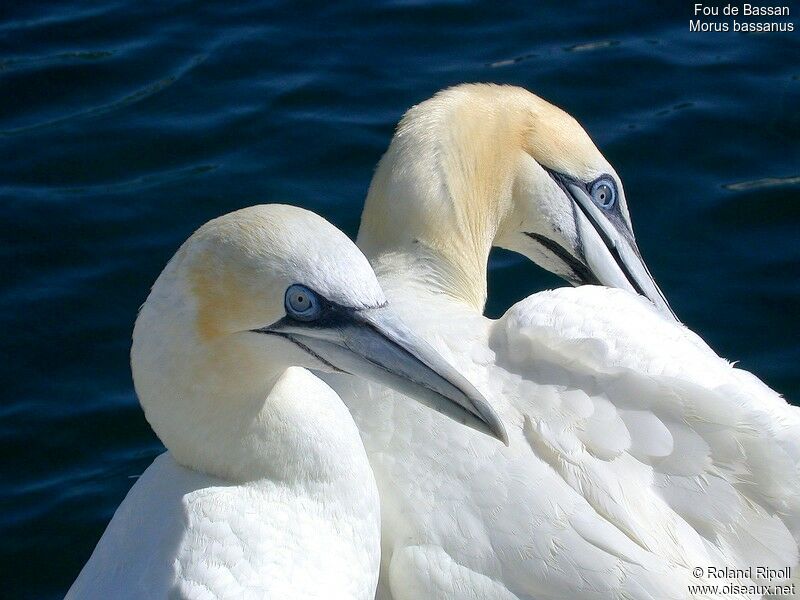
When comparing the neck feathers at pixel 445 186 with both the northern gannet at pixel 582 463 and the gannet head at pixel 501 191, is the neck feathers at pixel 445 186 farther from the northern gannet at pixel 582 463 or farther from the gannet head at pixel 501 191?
the northern gannet at pixel 582 463

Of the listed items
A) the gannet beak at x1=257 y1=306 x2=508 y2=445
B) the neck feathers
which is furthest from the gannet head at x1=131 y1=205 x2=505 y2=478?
the neck feathers

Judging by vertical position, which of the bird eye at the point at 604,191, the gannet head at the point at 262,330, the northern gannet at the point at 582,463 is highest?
the gannet head at the point at 262,330

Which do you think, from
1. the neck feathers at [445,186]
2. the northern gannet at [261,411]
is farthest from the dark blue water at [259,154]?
the northern gannet at [261,411]

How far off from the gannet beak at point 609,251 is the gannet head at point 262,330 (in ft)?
6.00

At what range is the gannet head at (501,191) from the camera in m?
5.11

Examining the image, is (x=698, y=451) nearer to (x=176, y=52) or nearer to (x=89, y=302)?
(x=89, y=302)

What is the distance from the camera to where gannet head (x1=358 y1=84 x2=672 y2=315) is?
5.11m

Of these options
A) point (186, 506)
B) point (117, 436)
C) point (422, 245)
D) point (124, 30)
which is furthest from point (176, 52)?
point (186, 506)

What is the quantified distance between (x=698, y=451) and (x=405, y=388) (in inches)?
38.0

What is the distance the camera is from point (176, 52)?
8.64 meters

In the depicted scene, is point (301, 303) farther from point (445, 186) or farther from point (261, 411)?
point (445, 186)

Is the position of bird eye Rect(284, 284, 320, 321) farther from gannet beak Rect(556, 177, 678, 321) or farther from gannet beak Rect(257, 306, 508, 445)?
gannet beak Rect(556, 177, 678, 321)

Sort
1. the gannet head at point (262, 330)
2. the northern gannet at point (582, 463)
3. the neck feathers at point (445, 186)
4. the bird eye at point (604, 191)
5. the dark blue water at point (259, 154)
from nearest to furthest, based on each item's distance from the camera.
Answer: the gannet head at point (262, 330)
the northern gannet at point (582, 463)
the neck feathers at point (445, 186)
the bird eye at point (604, 191)
the dark blue water at point (259, 154)

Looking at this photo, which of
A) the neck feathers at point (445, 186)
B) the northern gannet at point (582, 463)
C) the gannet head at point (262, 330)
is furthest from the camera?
the neck feathers at point (445, 186)
